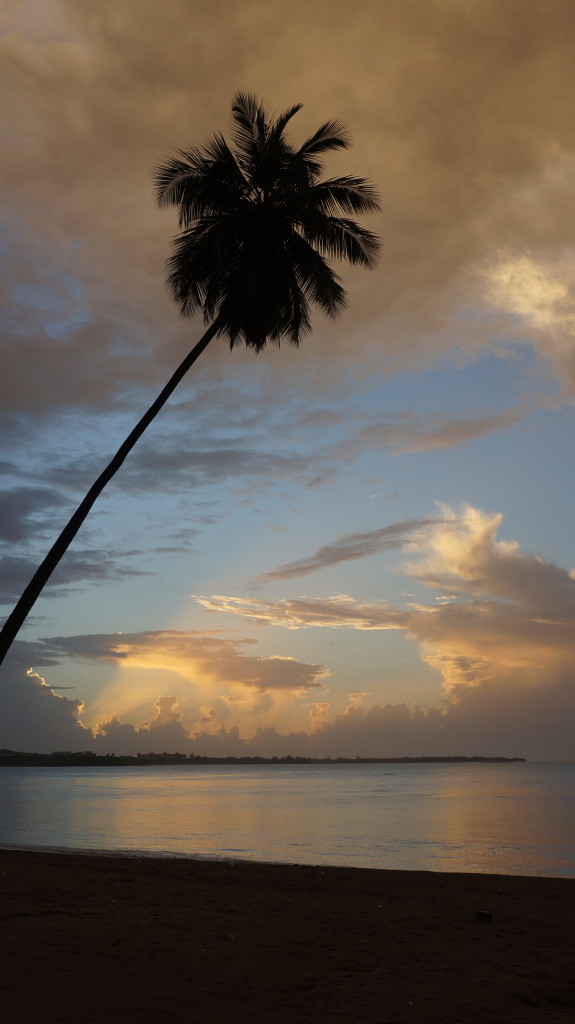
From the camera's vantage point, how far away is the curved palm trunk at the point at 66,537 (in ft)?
42.2

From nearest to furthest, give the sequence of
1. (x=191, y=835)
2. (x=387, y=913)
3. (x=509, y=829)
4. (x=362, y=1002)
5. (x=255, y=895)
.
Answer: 1. (x=362, y=1002)
2. (x=387, y=913)
3. (x=255, y=895)
4. (x=191, y=835)
5. (x=509, y=829)

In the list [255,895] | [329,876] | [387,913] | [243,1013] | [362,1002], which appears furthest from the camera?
[329,876]

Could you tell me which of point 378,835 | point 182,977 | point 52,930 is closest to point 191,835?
point 378,835

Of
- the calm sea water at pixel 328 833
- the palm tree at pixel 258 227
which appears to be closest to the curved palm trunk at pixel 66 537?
the palm tree at pixel 258 227

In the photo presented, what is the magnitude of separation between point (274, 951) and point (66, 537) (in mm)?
7640

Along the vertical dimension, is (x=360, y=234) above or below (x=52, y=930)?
above

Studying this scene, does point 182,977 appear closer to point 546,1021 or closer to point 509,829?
point 546,1021

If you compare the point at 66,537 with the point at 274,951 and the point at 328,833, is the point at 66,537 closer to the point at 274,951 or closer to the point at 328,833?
the point at 274,951

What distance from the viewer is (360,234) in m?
18.0

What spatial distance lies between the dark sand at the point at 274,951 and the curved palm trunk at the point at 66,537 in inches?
171

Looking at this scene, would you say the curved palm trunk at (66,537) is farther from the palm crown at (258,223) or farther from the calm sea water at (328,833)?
the calm sea water at (328,833)

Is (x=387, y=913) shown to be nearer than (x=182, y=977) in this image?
No

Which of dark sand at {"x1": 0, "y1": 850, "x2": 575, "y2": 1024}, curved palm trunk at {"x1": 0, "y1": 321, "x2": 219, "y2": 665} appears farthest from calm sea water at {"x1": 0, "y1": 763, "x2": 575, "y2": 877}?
curved palm trunk at {"x1": 0, "y1": 321, "x2": 219, "y2": 665}

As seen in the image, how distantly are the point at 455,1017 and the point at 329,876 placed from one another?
36.8 ft
